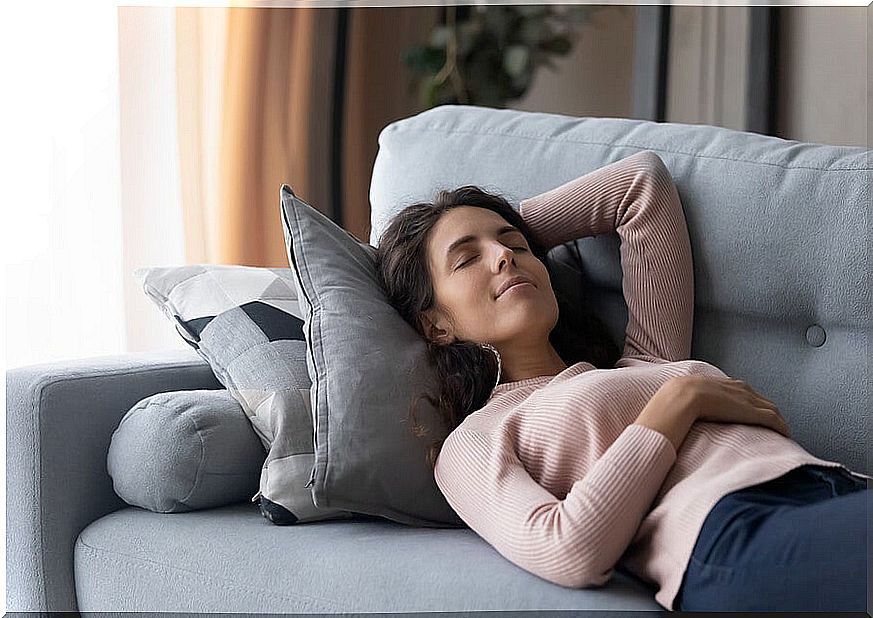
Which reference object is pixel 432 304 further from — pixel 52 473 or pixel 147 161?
pixel 147 161

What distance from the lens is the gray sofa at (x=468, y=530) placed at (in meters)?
1.24

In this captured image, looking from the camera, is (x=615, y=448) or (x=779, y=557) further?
(x=615, y=448)

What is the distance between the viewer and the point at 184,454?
1.38 metres

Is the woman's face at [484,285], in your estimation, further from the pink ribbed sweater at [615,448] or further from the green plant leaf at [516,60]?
the green plant leaf at [516,60]

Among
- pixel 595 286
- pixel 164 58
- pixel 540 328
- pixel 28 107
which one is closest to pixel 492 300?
pixel 540 328

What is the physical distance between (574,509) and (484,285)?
16.1 inches

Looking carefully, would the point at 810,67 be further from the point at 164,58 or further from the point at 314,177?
the point at 164,58

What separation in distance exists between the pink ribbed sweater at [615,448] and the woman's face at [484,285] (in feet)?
0.25

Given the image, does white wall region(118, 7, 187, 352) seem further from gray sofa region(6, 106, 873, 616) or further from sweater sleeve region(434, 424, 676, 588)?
sweater sleeve region(434, 424, 676, 588)

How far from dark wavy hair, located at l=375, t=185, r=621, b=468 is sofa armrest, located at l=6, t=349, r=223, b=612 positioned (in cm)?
42

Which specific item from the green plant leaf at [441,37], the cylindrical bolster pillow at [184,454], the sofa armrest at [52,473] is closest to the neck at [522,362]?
the cylindrical bolster pillow at [184,454]

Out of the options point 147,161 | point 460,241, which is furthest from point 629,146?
point 147,161

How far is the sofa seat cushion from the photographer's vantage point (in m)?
1.14

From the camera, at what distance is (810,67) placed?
119 inches
